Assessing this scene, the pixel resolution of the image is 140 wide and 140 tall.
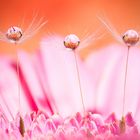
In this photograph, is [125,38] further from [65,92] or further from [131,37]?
[65,92]

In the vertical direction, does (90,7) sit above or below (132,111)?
above

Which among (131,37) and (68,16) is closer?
(131,37)

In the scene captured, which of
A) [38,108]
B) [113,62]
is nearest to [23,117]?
[38,108]

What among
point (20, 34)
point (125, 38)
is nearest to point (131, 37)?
point (125, 38)

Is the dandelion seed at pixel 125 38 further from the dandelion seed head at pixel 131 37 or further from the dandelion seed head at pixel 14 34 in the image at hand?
the dandelion seed head at pixel 14 34

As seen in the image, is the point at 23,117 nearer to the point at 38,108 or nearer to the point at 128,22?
the point at 38,108
